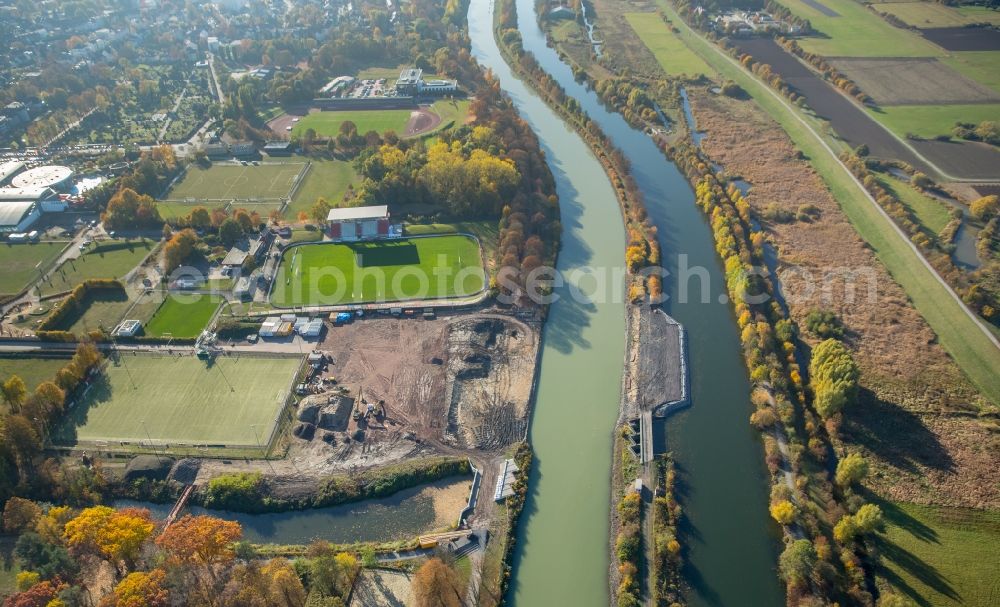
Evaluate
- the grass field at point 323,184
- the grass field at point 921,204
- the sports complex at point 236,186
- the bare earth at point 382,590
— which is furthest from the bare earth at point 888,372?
the sports complex at point 236,186

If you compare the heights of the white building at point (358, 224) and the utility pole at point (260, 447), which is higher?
the white building at point (358, 224)

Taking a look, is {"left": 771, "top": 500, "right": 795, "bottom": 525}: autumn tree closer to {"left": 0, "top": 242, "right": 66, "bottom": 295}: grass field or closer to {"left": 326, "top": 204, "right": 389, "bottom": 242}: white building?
{"left": 326, "top": 204, "right": 389, "bottom": 242}: white building

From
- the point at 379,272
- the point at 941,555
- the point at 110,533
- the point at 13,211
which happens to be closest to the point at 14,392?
the point at 110,533

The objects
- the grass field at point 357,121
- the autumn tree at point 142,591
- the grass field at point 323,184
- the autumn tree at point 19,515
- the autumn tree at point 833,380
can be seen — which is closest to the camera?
the autumn tree at point 142,591

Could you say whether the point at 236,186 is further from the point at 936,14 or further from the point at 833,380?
the point at 936,14

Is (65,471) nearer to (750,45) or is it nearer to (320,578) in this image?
(320,578)

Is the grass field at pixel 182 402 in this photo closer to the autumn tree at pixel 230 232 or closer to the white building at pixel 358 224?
the autumn tree at pixel 230 232

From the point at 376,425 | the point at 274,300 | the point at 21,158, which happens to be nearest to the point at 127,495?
the point at 376,425
